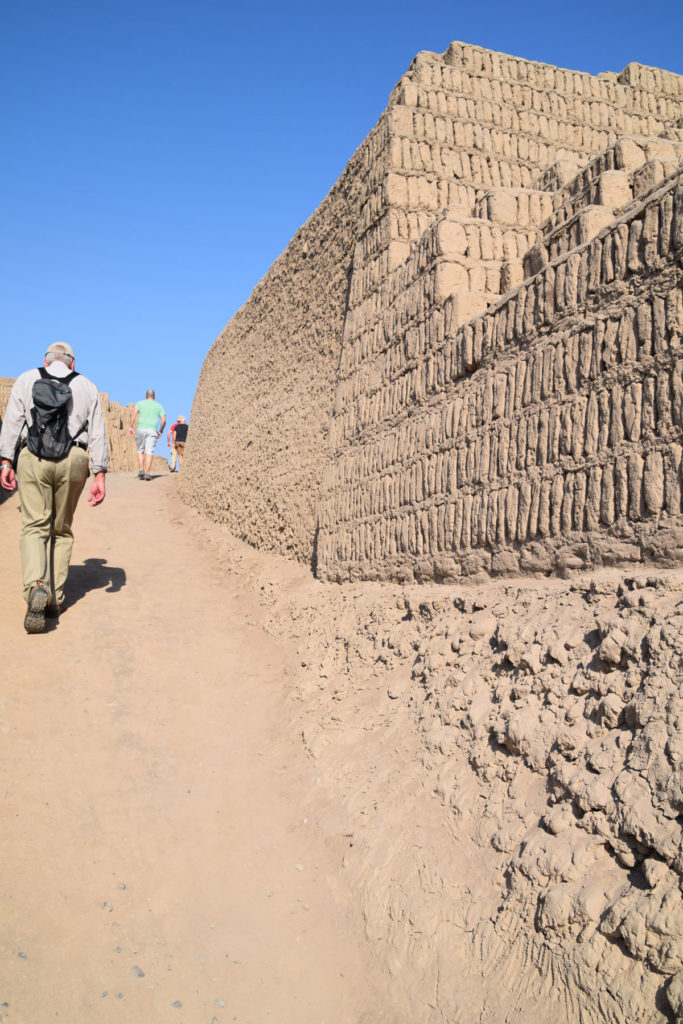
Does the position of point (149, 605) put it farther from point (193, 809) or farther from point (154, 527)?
point (154, 527)

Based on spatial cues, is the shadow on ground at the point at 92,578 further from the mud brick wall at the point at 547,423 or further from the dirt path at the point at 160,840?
the mud brick wall at the point at 547,423

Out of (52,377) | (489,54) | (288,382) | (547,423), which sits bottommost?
(547,423)

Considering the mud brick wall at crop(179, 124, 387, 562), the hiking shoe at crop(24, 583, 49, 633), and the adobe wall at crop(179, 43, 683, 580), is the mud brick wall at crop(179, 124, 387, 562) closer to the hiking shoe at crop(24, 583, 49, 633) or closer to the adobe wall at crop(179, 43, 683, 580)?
the adobe wall at crop(179, 43, 683, 580)

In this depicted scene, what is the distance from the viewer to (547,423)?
3.73 metres

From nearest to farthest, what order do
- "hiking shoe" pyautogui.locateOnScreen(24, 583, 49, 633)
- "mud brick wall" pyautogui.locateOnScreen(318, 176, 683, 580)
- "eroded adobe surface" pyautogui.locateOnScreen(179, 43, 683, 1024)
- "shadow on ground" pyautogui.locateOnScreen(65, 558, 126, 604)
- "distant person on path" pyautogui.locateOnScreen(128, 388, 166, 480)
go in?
"eroded adobe surface" pyautogui.locateOnScreen(179, 43, 683, 1024)
"mud brick wall" pyautogui.locateOnScreen(318, 176, 683, 580)
"hiking shoe" pyautogui.locateOnScreen(24, 583, 49, 633)
"shadow on ground" pyautogui.locateOnScreen(65, 558, 126, 604)
"distant person on path" pyautogui.locateOnScreen(128, 388, 166, 480)

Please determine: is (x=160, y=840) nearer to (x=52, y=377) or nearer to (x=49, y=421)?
(x=49, y=421)

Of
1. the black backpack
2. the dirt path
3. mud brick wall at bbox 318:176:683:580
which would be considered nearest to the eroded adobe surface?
mud brick wall at bbox 318:176:683:580

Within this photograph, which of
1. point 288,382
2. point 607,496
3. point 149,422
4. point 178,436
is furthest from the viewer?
point 178,436

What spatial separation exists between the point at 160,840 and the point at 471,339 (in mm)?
3000

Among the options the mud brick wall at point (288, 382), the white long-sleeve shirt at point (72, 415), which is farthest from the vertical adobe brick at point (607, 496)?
the mud brick wall at point (288, 382)

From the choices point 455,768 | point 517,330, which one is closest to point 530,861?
point 455,768

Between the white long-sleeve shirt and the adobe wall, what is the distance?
1812 millimetres

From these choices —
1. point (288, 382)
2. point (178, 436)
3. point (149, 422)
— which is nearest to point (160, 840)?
point (288, 382)

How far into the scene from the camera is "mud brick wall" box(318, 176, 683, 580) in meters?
3.11
